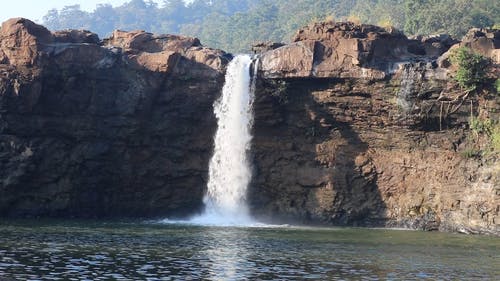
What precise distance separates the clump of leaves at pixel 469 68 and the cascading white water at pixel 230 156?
39.0 ft

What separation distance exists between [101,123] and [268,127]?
939 cm

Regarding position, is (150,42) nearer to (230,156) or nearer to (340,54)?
(230,156)

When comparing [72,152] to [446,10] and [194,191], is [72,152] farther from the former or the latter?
[446,10]

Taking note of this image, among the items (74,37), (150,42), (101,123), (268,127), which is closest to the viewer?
(101,123)

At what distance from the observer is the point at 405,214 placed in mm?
46594

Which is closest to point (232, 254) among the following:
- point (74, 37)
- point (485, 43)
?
point (485, 43)

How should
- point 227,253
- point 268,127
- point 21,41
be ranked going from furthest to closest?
1. point 268,127
2. point 21,41
3. point 227,253

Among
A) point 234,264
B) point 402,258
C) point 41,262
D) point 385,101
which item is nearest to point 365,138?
point 385,101

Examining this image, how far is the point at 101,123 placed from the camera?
1912 inches

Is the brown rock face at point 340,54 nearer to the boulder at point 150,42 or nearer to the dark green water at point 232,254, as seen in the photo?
the boulder at point 150,42

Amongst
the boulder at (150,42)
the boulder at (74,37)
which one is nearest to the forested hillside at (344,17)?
the boulder at (150,42)

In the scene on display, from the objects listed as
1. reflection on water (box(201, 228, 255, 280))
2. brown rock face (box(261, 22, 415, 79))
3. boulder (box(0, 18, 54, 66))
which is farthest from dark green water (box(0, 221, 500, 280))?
boulder (box(0, 18, 54, 66))

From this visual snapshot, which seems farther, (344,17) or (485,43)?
(344,17)

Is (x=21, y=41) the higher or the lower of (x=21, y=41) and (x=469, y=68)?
the higher
